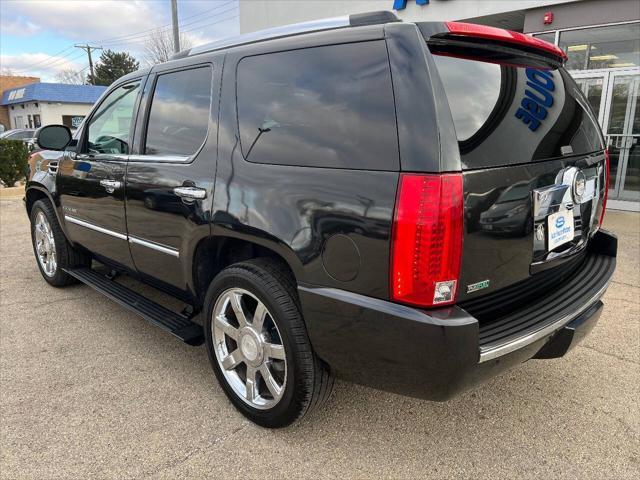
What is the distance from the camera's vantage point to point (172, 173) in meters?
2.79

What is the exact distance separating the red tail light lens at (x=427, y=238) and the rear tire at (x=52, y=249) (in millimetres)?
3440

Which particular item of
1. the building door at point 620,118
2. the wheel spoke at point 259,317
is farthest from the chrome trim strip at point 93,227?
the building door at point 620,118

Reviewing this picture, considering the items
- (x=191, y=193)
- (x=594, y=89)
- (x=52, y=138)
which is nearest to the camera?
(x=191, y=193)


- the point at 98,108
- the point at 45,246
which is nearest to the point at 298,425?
the point at 98,108

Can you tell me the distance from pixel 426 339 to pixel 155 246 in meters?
1.90

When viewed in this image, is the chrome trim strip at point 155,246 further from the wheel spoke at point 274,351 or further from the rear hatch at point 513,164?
the rear hatch at point 513,164

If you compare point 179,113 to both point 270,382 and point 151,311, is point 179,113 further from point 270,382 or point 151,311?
point 270,382

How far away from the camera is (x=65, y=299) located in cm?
440

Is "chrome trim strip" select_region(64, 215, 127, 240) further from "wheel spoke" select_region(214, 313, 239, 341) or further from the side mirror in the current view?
"wheel spoke" select_region(214, 313, 239, 341)

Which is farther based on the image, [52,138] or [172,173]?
[52,138]

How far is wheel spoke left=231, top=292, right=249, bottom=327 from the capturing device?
2.48 metres

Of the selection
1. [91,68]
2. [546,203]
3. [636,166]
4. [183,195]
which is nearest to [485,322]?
[546,203]

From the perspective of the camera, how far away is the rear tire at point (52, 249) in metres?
4.33

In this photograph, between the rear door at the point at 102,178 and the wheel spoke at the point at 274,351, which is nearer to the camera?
the wheel spoke at the point at 274,351
